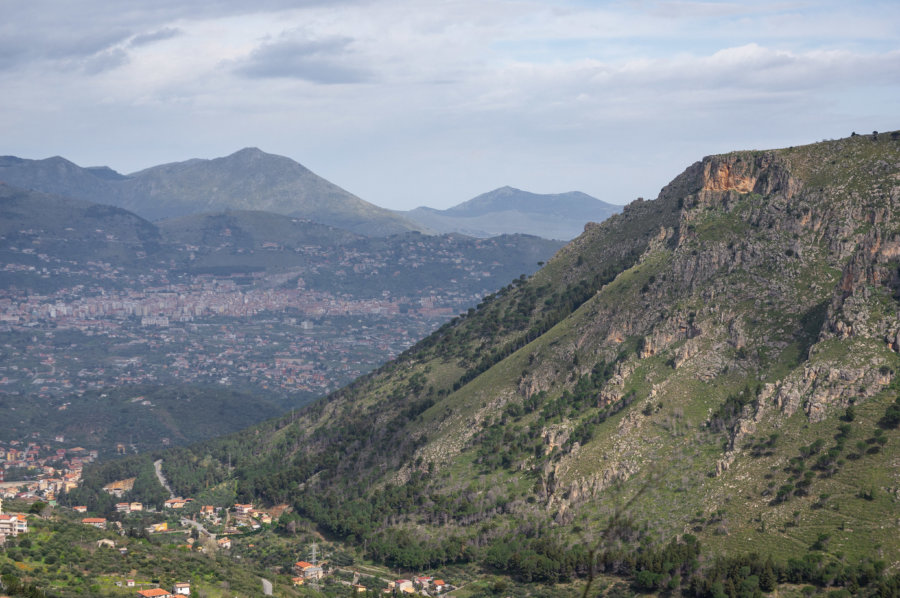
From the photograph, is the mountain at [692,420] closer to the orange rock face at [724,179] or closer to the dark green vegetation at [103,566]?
the orange rock face at [724,179]

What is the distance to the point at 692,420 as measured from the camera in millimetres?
131000

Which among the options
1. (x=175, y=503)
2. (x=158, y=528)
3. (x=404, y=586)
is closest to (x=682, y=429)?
(x=404, y=586)

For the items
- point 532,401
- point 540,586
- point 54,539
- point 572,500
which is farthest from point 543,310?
point 54,539

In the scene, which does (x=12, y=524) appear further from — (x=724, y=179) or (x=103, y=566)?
(x=724, y=179)

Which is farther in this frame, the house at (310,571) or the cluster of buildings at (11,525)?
the house at (310,571)

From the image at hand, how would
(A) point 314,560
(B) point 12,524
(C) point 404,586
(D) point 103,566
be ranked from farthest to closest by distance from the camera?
(A) point 314,560 → (C) point 404,586 → (B) point 12,524 → (D) point 103,566

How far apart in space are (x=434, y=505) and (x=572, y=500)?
21872mm

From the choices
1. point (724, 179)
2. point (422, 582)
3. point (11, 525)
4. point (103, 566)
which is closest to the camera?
point (103, 566)

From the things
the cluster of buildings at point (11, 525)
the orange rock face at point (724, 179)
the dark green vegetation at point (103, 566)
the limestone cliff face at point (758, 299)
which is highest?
the orange rock face at point (724, 179)

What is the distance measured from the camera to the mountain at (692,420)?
113 metres

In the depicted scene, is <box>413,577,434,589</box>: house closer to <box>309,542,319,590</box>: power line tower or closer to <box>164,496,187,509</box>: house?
<box>309,542,319,590</box>: power line tower

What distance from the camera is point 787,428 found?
12262 cm

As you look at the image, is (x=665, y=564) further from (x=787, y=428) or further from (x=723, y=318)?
(x=723, y=318)

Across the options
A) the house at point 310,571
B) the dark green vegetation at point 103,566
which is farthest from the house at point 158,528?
the house at point 310,571
